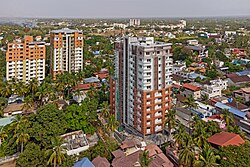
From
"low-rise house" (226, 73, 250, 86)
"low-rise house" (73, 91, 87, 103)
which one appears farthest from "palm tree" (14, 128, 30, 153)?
"low-rise house" (226, 73, 250, 86)

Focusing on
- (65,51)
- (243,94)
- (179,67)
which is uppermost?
(65,51)

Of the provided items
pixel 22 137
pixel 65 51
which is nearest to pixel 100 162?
pixel 22 137

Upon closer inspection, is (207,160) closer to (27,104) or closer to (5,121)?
(5,121)

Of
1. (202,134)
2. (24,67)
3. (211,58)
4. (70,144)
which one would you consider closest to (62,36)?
(24,67)

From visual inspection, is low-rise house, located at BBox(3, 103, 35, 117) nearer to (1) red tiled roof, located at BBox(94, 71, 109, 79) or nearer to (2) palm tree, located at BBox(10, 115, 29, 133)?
(2) palm tree, located at BBox(10, 115, 29, 133)

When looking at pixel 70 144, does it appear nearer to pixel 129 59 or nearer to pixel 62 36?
pixel 129 59

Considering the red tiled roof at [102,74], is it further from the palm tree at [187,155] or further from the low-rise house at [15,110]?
the palm tree at [187,155]
